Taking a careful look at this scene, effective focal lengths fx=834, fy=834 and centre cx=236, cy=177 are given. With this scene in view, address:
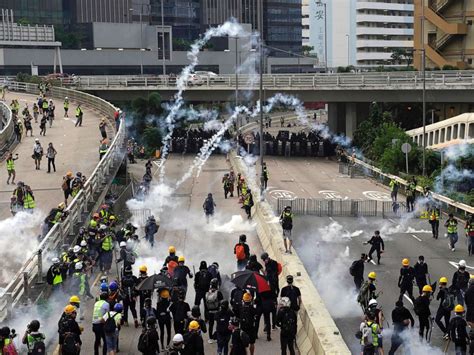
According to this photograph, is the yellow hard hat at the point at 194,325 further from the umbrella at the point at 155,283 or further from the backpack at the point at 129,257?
the backpack at the point at 129,257

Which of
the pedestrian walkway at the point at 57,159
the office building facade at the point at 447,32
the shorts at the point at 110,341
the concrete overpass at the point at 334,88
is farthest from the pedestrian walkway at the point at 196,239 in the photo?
the office building facade at the point at 447,32

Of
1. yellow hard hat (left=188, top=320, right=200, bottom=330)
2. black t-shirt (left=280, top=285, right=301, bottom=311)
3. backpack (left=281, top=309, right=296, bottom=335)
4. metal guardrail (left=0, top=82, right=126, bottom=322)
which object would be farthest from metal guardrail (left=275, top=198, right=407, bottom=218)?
yellow hard hat (left=188, top=320, right=200, bottom=330)

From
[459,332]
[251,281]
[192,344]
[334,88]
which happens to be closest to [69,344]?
[192,344]

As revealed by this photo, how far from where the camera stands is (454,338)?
570 inches

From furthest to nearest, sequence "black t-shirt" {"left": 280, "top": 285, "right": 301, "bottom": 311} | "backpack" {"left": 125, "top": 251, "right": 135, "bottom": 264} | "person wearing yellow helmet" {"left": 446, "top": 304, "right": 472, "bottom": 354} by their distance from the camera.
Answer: "backpack" {"left": 125, "top": 251, "right": 135, "bottom": 264} < "black t-shirt" {"left": 280, "top": 285, "right": 301, "bottom": 311} < "person wearing yellow helmet" {"left": 446, "top": 304, "right": 472, "bottom": 354}

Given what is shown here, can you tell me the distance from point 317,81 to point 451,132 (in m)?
12.5

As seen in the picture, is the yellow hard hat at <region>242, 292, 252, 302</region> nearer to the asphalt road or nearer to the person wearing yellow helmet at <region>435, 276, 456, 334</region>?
the asphalt road

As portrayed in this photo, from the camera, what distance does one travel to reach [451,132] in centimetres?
4928

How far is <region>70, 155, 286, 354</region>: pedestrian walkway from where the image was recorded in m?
15.9

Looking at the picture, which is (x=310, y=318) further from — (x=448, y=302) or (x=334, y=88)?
(x=334, y=88)

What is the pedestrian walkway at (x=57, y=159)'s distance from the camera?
1109 inches

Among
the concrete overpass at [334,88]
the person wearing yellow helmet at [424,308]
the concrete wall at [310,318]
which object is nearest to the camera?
the concrete wall at [310,318]

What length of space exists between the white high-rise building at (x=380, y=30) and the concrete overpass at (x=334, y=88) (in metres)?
90.3

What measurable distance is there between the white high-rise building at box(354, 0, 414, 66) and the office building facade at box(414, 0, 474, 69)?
75.2 m
